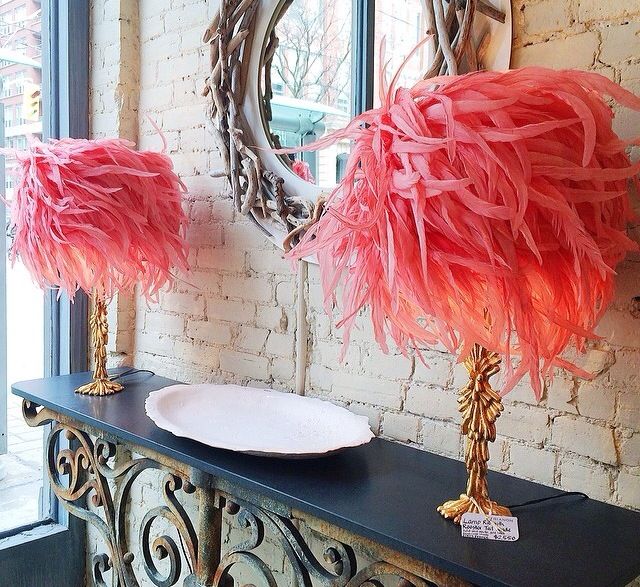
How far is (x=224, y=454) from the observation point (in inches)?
49.7

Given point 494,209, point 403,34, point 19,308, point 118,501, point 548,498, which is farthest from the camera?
point 19,308

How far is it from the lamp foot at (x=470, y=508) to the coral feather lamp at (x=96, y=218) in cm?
102

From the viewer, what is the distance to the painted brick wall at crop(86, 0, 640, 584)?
1.07 m

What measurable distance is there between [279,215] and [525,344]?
86cm

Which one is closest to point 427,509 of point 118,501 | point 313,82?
point 118,501

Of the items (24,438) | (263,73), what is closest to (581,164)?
(263,73)

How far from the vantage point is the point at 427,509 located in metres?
1.01

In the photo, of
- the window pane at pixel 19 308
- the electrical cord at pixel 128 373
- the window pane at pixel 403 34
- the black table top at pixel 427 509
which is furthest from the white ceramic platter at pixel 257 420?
the window pane at pixel 19 308

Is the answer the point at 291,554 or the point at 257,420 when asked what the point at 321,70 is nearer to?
the point at 257,420

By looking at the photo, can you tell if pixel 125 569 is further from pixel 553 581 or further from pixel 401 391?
pixel 553 581

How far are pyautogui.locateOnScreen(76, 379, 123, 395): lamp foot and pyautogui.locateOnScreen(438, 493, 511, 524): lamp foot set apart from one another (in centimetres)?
106

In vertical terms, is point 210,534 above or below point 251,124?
below

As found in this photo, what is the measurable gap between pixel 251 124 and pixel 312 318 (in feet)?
1.71

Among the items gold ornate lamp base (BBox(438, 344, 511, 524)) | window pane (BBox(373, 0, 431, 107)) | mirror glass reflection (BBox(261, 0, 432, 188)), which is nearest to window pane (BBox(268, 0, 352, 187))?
mirror glass reflection (BBox(261, 0, 432, 188))
